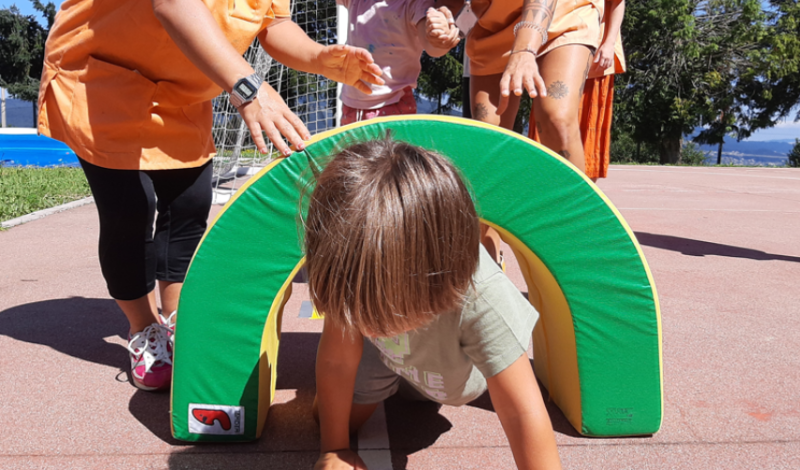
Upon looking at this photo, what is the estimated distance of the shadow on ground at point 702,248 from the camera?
4.70m

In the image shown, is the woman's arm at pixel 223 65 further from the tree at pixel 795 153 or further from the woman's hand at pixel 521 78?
the tree at pixel 795 153

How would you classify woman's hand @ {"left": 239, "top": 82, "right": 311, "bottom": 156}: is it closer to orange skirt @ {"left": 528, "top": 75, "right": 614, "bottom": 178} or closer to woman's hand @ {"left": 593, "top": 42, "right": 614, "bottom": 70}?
orange skirt @ {"left": 528, "top": 75, "right": 614, "bottom": 178}

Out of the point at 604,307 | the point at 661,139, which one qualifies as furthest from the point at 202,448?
the point at 661,139

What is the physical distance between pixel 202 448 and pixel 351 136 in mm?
1039

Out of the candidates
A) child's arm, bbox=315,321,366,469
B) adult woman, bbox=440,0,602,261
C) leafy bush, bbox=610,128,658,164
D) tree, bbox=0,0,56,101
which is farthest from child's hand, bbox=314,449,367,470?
tree, bbox=0,0,56,101

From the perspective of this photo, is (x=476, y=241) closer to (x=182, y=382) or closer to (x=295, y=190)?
(x=295, y=190)

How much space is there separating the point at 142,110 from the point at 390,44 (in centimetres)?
162

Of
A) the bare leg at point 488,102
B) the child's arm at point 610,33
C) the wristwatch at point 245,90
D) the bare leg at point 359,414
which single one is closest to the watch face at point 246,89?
the wristwatch at point 245,90

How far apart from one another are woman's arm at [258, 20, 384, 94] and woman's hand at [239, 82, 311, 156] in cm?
38

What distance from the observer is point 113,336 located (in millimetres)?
2748

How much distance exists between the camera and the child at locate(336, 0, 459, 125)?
3191 mm

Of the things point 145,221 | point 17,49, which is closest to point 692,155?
point 145,221

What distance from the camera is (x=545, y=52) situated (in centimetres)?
261

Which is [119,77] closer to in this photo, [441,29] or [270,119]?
[270,119]
